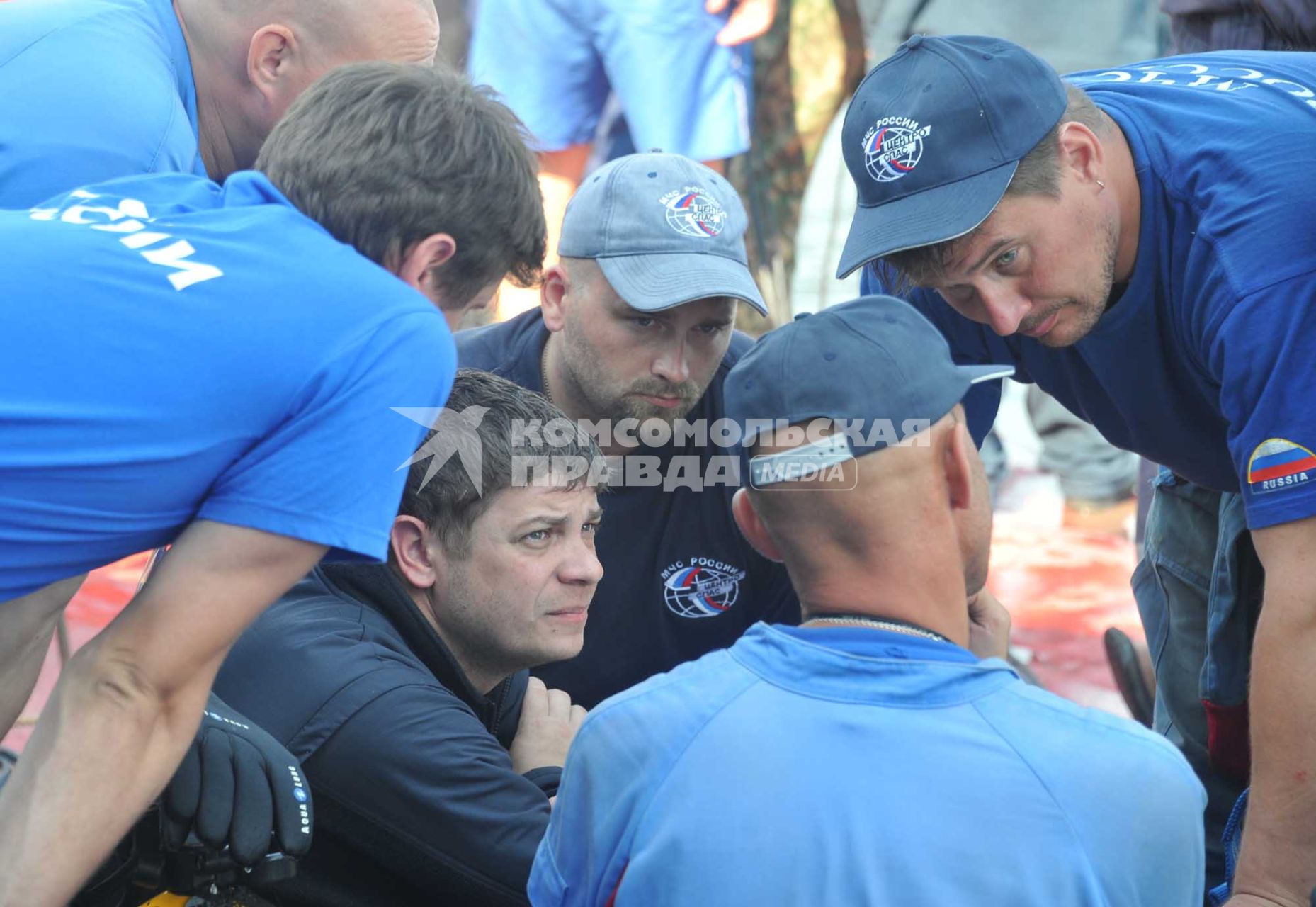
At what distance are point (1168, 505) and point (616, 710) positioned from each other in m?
1.93

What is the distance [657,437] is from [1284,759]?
4.23 ft

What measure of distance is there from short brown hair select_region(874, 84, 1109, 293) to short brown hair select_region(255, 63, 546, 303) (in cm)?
59

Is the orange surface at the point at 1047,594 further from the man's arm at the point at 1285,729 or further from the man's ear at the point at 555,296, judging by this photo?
the man's arm at the point at 1285,729

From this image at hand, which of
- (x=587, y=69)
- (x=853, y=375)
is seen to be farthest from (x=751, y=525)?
(x=587, y=69)

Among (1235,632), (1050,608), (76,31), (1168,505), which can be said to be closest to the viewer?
(76,31)

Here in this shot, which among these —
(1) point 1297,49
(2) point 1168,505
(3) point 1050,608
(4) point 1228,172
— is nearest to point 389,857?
(4) point 1228,172

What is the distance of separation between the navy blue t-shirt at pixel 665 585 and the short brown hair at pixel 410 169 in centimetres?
92

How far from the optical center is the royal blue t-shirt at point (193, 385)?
152 centimetres

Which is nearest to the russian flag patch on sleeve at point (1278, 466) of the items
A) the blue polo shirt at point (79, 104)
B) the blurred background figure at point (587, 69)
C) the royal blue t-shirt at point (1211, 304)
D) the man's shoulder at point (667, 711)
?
the royal blue t-shirt at point (1211, 304)

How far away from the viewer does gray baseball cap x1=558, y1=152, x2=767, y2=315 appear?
2680 millimetres

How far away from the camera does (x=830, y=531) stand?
1354 millimetres

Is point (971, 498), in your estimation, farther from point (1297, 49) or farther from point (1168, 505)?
point (1297, 49)

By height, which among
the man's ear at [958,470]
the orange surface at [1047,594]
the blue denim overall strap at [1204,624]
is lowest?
the orange surface at [1047,594]

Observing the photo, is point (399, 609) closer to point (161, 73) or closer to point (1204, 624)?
point (161, 73)
